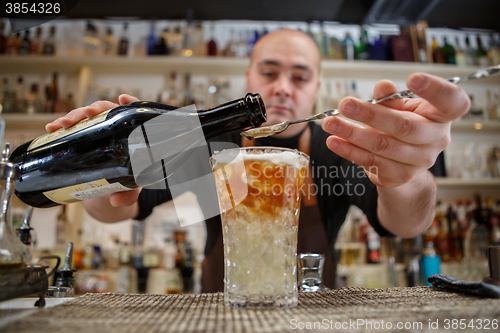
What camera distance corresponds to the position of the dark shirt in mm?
1085

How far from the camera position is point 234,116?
659 millimetres

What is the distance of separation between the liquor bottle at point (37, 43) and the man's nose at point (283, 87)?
2052mm

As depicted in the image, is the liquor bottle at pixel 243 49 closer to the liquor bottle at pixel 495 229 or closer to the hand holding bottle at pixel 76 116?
the hand holding bottle at pixel 76 116

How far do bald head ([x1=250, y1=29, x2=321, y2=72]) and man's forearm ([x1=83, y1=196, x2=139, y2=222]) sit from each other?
831 mm

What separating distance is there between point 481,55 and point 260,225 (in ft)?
9.87

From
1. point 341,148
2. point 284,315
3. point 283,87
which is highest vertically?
point 283,87

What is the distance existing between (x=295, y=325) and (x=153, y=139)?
0.53 m

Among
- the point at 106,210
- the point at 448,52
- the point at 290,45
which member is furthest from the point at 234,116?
the point at 448,52

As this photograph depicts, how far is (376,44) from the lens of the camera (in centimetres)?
252

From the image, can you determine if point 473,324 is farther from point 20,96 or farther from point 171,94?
point 20,96

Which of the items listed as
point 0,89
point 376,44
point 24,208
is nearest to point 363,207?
point 376,44

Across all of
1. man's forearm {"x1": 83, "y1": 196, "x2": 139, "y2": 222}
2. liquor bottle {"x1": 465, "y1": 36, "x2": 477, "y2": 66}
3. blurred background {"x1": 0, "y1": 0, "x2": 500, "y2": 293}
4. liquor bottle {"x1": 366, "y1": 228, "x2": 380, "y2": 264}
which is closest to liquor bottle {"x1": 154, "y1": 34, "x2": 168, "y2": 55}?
blurred background {"x1": 0, "y1": 0, "x2": 500, "y2": 293}

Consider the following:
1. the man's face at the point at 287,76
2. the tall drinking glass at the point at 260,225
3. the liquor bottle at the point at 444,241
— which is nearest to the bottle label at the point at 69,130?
the tall drinking glass at the point at 260,225

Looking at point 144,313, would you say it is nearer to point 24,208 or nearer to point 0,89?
point 24,208
